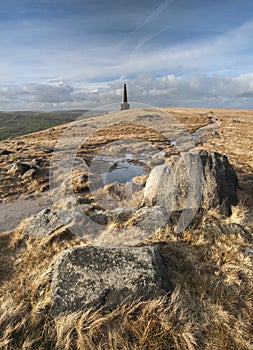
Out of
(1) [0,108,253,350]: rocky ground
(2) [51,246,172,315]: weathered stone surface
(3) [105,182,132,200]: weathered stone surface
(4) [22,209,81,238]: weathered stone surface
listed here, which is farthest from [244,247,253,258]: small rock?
(3) [105,182,132,200]: weathered stone surface

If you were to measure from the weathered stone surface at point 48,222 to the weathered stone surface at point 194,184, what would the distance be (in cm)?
378

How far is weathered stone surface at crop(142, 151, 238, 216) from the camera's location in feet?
31.3

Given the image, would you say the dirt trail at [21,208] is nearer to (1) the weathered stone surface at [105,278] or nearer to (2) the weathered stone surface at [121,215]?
(2) the weathered stone surface at [121,215]

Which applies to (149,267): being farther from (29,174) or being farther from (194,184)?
(29,174)

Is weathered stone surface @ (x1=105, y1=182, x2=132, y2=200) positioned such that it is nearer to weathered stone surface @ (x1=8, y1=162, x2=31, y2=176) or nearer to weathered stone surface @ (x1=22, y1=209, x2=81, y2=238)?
weathered stone surface @ (x1=22, y1=209, x2=81, y2=238)

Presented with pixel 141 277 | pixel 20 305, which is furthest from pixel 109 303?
pixel 20 305

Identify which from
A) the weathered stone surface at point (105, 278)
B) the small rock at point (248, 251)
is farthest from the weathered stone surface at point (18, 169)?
the small rock at point (248, 251)

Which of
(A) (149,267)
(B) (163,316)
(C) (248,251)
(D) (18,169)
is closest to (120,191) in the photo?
(C) (248,251)

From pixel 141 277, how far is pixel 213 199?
565 centimetres

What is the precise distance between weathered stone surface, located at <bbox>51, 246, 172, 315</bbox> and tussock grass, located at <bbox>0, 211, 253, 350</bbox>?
0.67 ft

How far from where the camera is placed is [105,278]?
523 cm

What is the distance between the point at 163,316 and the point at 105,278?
60.0 inches

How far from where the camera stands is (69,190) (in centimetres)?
1748

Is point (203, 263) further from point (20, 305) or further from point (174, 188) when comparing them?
point (20, 305)
